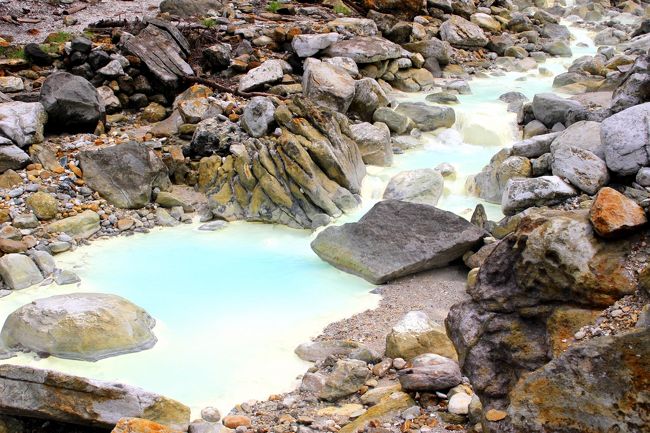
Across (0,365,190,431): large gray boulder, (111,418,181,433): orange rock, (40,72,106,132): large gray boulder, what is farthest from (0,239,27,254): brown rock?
(111,418,181,433): orange rock

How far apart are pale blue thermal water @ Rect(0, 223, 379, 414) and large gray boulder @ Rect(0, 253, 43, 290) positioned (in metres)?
0.20

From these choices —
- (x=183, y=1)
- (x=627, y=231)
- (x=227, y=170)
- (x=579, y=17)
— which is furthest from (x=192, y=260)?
(x=579, y=17)

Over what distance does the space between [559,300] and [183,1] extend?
15.4 meters

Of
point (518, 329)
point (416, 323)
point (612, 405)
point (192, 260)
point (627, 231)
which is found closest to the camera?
point (612, 405)

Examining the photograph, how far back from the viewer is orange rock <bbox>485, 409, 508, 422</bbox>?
375 centimetres

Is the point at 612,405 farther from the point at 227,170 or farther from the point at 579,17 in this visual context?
the point at 579,17

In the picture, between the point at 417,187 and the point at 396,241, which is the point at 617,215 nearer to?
the point at 396,241

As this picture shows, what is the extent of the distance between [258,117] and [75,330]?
6024 millimetres

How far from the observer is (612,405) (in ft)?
10.5

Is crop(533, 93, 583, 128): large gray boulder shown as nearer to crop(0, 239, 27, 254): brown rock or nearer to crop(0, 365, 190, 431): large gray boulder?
crop(0, 239, 27, 254): brown rock

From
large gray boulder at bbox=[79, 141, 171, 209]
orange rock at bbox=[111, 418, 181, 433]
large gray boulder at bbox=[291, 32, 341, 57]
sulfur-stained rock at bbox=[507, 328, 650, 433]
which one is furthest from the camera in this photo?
large gray boulder at bbox=[291, 32, 341, 57]

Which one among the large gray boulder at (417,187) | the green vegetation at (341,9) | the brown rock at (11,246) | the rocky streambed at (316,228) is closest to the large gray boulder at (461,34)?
the rocky streambed at (316,228)

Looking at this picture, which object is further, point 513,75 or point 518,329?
point 513,75

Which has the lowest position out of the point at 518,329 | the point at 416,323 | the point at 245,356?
the point at 245,356
